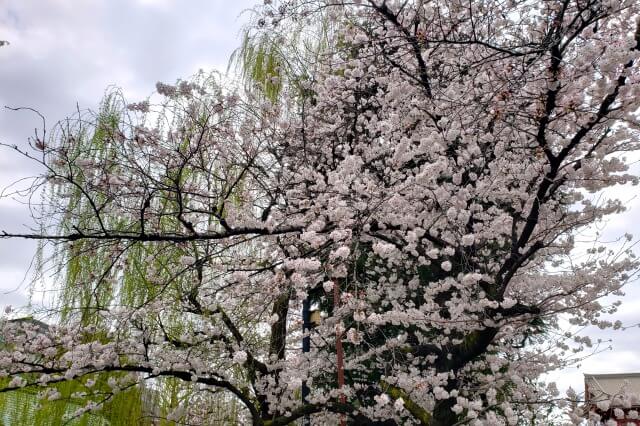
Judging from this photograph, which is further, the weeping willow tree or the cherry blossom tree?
the weeping willow tree

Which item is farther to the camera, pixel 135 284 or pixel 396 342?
pixel 135 284

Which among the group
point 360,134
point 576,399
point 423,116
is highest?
point 360,134

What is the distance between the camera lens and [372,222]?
4.00 m

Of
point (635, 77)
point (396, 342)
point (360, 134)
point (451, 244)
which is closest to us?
point (635, 77)

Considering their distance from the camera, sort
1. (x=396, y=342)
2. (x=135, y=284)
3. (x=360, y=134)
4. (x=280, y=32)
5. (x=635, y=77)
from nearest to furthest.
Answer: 1. (x=635, y=77)
2. (x=396, y=342)
3. (x=135, y=284)
4. (x=360, y=134)
5. (x=280, y=32)

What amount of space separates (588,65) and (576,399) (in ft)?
9.67

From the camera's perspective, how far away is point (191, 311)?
5.58m

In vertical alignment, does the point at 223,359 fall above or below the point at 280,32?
below

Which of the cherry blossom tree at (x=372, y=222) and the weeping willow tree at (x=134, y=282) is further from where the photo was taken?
the weeping willow tree at (x=134, y=282)

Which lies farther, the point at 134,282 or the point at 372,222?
the point at 134,282

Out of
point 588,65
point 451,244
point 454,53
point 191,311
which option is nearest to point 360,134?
point 454,53

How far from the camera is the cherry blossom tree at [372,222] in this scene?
361cm

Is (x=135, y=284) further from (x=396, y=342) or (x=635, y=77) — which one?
(x=635, y=77)

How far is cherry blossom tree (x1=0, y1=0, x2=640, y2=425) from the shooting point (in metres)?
3.61
